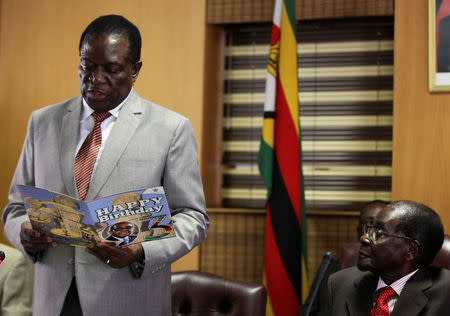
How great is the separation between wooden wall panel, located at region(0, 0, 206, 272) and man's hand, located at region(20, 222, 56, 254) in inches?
89.4

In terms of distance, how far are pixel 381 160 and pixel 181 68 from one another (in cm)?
145

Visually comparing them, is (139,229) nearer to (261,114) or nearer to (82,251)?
(82,251)

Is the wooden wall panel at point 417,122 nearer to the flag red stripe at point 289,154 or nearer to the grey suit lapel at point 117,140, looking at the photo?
the flag red stripe at point 289,154

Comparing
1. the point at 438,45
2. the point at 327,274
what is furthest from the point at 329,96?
the point at 327,274

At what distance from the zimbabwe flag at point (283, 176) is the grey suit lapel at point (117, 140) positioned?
183cm

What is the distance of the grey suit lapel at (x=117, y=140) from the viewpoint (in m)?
1.64

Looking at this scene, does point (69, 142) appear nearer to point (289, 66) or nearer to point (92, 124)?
point (92, 124)

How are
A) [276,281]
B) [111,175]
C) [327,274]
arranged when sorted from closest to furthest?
[111,175] < [327,274] < [276,281]

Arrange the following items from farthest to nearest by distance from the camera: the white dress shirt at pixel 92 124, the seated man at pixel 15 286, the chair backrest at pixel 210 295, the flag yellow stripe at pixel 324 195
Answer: the flag yellow stripe at pixel 324 195 < the chair backrest at pixel 210 295 < the seated man at pixel 15 286 < the white dress shirt at pixel 92 124

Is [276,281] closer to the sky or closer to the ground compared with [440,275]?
closer to the ground

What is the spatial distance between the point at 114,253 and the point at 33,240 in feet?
0.79

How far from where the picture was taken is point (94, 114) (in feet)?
5.73

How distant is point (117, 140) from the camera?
1684 millimetres

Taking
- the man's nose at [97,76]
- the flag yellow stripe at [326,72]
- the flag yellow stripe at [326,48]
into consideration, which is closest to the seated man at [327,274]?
the flag yellow stripe at [326,72]
